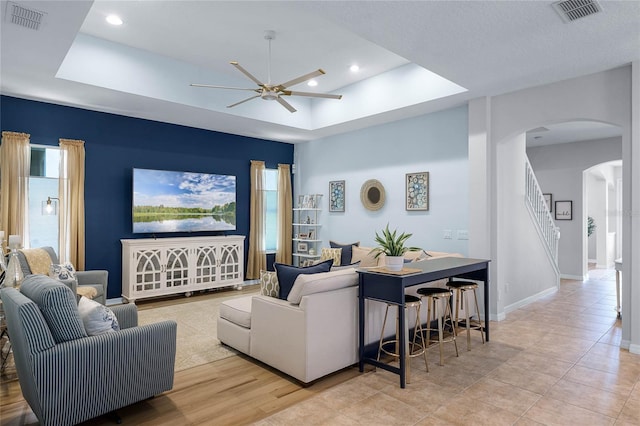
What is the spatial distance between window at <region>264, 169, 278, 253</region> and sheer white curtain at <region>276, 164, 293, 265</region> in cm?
17

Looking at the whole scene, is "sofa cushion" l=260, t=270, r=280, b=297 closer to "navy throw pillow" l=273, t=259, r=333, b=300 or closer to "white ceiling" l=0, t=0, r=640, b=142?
"navy throw pillow" l=273, t=259, r=333, b=300

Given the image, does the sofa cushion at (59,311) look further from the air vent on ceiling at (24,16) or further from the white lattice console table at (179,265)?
the white lattice console table at (179,265)

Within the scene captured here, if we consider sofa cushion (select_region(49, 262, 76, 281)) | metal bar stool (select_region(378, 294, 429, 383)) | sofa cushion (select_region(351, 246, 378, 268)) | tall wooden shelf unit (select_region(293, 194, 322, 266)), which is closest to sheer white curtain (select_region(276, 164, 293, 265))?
tall wooden shelf unit (select_region(293, 194, 322, 266))

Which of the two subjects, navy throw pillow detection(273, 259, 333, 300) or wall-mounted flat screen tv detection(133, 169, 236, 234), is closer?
navy throw pillow detection(273, 259, 333, 300)

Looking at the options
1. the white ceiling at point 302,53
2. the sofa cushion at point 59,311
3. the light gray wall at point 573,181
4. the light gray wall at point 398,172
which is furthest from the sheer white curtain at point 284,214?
the light gray wall at point 573,181

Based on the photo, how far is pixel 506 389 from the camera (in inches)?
114

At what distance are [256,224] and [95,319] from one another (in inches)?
192

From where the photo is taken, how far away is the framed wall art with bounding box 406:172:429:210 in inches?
224

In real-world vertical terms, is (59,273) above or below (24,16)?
below

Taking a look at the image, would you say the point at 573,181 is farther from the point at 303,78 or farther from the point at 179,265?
the point at 179,265

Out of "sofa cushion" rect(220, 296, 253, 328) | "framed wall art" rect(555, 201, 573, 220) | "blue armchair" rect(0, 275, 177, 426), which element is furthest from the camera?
"framed wall art" rect(555, 201, 573, 220)

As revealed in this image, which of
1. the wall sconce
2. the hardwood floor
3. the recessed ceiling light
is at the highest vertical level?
the recessed ceiling light

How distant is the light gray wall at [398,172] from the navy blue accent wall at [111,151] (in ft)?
7.06

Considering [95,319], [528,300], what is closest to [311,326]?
[95,319]
